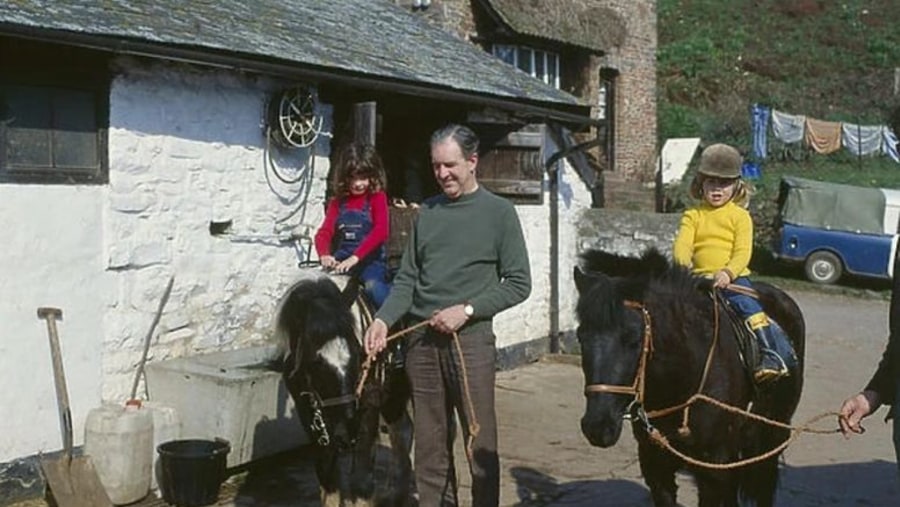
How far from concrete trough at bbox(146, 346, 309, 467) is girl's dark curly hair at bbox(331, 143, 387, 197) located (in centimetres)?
123

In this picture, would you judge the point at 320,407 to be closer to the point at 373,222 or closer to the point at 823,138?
the point at 373,222

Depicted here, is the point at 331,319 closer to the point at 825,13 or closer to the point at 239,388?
the point at 239,388

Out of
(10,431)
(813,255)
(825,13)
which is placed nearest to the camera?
(10,431)

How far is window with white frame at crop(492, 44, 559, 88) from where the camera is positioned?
16380 millimetres

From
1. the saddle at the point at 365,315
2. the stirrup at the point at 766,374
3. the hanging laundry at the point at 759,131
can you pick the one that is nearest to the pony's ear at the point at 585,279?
the stirrup at the point at 766,374

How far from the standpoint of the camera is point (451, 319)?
4766mm

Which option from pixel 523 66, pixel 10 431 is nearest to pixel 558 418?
pixel 10 431

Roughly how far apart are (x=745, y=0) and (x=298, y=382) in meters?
44.7

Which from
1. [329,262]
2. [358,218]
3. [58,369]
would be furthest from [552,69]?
[58,369]

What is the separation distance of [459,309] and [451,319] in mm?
59

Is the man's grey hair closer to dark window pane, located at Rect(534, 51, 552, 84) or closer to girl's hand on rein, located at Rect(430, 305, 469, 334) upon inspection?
girl's hand on rein, located at Rect(430, 305, 469, 334)

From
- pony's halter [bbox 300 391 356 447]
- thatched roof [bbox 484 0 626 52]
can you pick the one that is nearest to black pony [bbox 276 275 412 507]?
pony's halter [bbox 300 391 356 447]

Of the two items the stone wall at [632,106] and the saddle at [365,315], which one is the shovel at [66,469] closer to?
the saddle at [365,315]

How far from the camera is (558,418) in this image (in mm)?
9703
